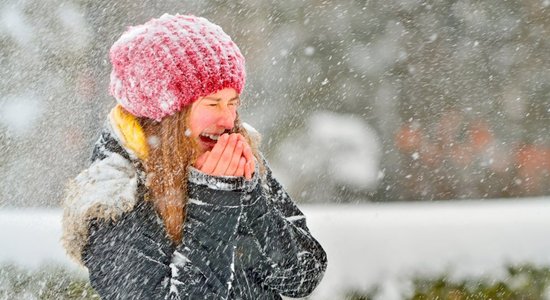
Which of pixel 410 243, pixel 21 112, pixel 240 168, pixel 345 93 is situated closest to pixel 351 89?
pixel 345 93

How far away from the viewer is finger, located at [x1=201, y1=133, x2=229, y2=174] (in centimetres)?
154

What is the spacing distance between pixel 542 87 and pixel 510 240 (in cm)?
574

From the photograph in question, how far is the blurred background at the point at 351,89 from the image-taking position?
844 cm

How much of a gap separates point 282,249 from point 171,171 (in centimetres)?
34

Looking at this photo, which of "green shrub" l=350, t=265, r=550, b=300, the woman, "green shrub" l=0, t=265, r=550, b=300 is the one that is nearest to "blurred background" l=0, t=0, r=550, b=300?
"green shrub" l=0, t=265, r=550, b=300

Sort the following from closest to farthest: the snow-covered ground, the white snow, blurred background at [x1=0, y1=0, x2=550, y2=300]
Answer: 1. the snow-covered ground
2. blurred background at [x1=0, y1=0, x2=550, y2=300]
3. the white snow

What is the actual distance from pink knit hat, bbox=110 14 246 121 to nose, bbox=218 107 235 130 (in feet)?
0.25

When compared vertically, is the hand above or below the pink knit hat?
below

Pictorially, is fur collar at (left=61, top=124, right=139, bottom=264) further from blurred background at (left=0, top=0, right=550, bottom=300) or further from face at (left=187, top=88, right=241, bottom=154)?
blurred background at (left=0, top=0, right=550, bottom=300)

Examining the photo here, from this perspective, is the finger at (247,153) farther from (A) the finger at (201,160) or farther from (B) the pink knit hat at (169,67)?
(B) the pink knit hat at (169,67)

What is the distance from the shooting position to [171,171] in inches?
61.7

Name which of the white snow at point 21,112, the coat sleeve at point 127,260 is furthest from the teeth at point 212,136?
the white snow at point 21,112

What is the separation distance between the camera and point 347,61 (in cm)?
898

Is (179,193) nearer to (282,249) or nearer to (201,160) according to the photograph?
(201,160)
